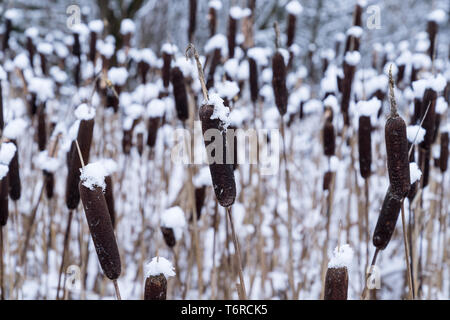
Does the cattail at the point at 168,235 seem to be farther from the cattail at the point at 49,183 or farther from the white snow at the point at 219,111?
the white snow at the point at 219,111

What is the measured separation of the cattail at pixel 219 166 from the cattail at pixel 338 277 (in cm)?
15

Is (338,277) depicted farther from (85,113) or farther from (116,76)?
(116,76)

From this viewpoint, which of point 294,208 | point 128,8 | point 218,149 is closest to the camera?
point 218,149

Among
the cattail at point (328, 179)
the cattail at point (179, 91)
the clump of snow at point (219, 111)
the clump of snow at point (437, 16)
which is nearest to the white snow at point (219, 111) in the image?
the clump of snow at point (219, 111)

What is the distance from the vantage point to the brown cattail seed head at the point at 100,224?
499mm

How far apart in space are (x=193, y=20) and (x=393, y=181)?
0.92 m

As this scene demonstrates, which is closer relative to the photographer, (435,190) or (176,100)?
(176,100)

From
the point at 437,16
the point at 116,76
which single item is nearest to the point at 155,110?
the point at 116,76

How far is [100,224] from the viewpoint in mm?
506

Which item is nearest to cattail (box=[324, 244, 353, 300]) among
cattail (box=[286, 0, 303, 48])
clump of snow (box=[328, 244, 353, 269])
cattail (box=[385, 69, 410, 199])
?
clump of snow (box=[328, 244, 353, 269])

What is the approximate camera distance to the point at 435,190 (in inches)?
59.8

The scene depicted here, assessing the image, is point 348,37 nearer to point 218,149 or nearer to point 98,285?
point 218,149

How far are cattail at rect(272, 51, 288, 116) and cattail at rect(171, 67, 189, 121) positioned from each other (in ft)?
0.72
